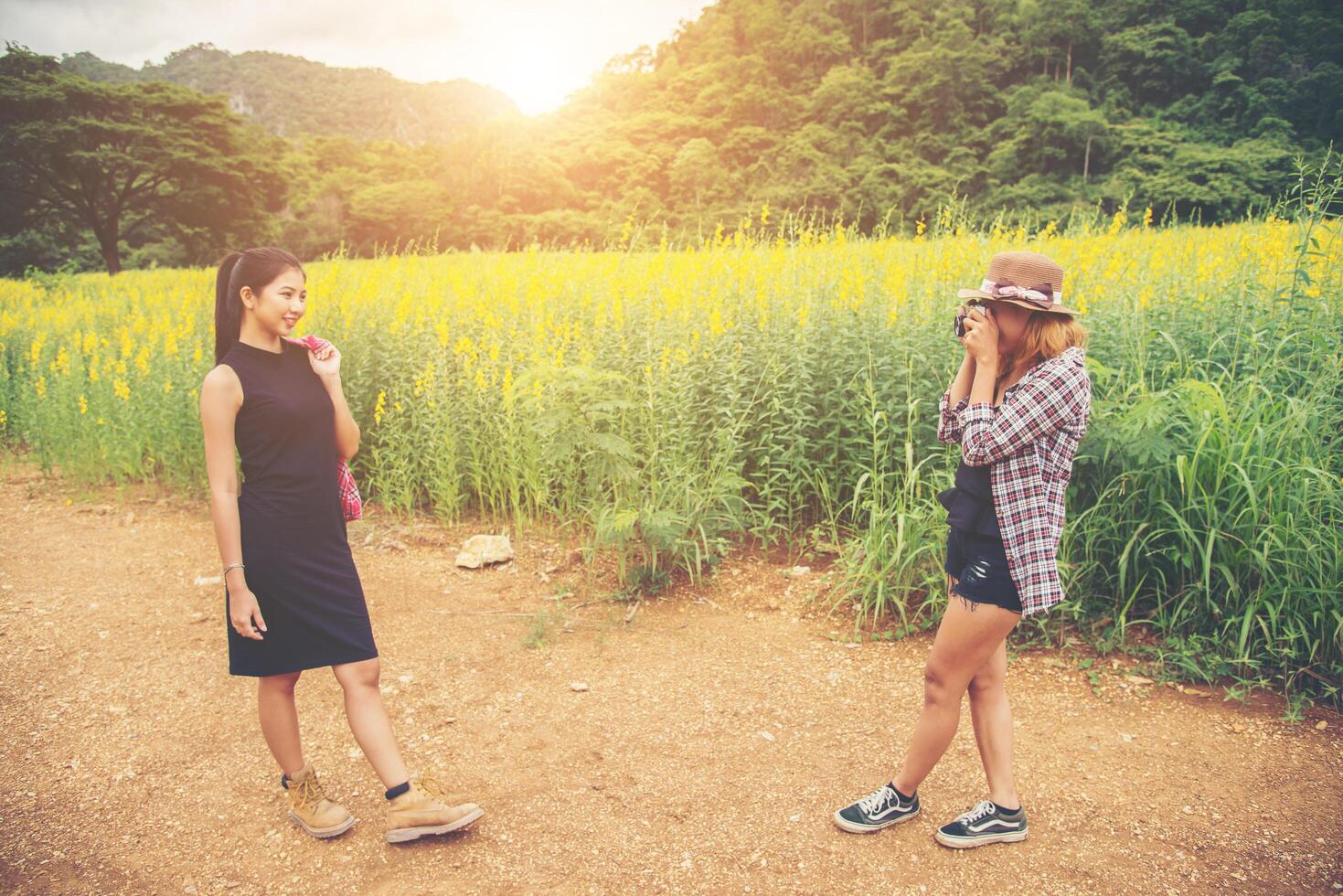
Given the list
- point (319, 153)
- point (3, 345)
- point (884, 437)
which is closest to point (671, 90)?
point (319, 153)

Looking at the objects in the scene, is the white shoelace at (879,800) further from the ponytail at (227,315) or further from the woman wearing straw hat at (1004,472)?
the ponytail at (227,315)

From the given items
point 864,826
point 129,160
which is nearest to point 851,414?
point 864,826

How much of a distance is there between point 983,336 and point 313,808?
2718 mm

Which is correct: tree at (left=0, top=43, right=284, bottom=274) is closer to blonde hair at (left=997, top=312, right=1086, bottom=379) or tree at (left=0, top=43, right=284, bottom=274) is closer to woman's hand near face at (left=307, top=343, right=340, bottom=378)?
woman's hand near face at (left=307, top=343, right=340, bottom=378)

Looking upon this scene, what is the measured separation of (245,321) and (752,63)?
1452 inches

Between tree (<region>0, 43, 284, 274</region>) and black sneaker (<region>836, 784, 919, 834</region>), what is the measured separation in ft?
110

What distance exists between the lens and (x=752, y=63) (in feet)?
113

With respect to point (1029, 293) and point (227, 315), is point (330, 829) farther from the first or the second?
point (1029, 293)

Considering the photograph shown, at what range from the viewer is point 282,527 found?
2.41 meters

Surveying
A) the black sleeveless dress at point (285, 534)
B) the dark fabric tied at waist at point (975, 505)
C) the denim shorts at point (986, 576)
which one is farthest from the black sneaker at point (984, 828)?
the black sleeveless dress at point (285, 534)

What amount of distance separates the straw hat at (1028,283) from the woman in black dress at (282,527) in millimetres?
2116

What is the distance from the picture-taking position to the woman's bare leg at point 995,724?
7.81ft

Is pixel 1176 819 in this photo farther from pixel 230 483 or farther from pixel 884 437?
pixel 230 483

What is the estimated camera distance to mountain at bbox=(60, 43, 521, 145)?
66.4 meters
